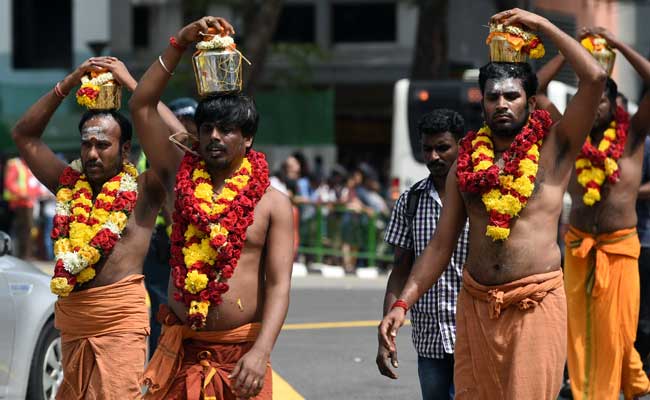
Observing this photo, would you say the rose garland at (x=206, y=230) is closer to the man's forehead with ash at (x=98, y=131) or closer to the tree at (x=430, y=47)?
the man's forehead with ash at (x=98, y=131)

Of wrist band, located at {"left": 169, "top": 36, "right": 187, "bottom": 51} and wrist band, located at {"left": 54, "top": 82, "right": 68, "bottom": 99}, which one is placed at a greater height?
wrist band, located at {"left": 169, "top": 36, "right": 187, "bottom": 51}

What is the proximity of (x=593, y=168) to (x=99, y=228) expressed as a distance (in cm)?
341

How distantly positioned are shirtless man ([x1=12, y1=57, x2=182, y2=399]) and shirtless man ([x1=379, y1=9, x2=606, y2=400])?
1.38m

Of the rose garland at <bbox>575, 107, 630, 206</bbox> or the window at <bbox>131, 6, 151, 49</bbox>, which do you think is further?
the window at <bbox>131, 6, 151, 49</bbox>

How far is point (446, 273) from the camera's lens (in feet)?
Result: 24.2

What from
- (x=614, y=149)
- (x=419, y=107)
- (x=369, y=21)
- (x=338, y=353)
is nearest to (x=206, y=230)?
(x=614, y=149)

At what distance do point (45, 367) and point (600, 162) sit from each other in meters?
3.68

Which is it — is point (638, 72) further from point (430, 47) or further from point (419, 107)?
point (430, 47)

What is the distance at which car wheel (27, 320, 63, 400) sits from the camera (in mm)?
8875

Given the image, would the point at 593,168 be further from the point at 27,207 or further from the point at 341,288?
the point at 27,207

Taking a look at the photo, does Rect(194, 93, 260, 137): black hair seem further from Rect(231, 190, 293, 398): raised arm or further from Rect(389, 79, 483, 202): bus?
Rect(389, 79, 483, 202): bus

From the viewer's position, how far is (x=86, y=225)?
6.98m

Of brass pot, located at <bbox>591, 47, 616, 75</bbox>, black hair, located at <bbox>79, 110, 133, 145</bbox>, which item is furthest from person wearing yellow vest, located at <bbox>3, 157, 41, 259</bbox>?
black hair, located at <bbox>79, 110, 133, 145</bbox>

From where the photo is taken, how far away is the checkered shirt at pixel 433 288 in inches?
287
